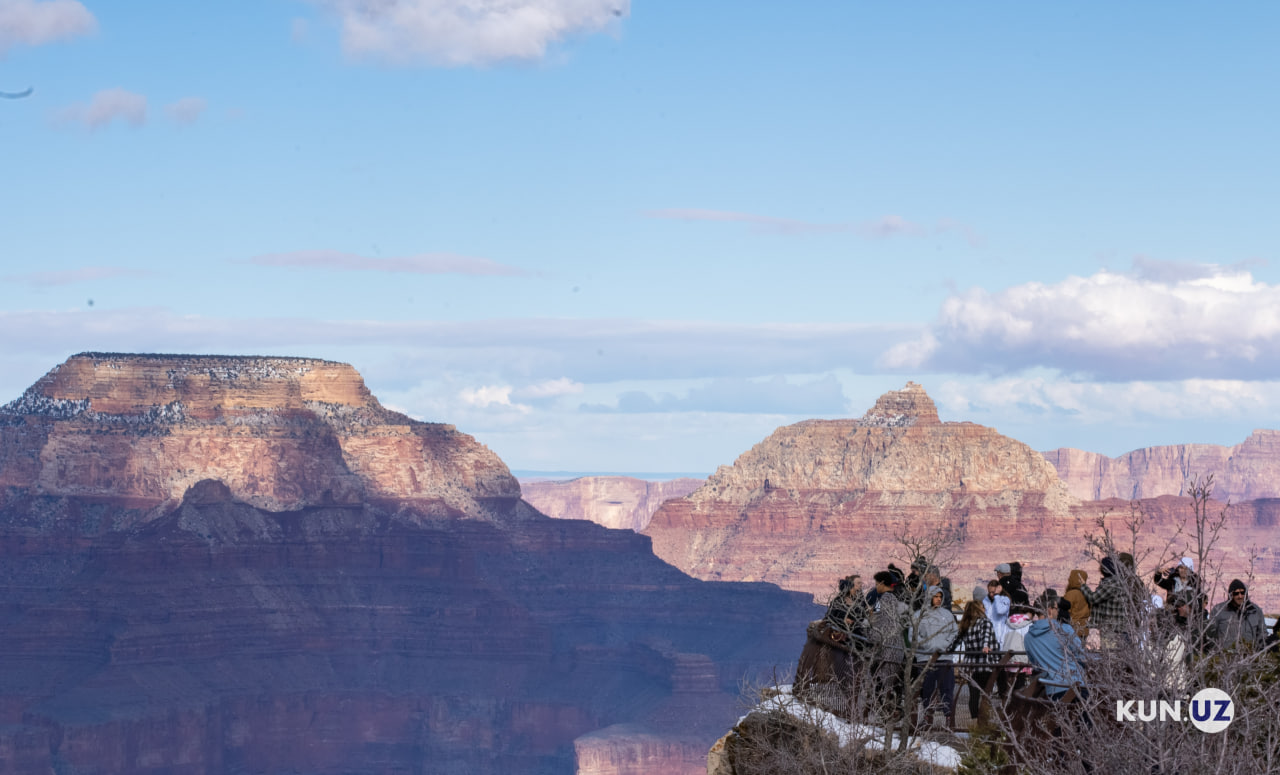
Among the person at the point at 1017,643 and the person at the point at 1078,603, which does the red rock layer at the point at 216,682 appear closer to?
the person at the point at 1017,643

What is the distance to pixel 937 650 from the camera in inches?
1055

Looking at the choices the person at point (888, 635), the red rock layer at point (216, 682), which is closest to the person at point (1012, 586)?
the person at point (888, 635)

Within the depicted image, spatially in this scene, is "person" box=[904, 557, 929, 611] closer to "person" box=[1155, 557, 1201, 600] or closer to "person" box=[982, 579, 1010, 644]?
"person" box=[982, 579, 1010, 644]

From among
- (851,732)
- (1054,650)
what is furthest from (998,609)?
(1054,650)

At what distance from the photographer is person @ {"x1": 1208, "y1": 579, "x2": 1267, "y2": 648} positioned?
78.8 ft

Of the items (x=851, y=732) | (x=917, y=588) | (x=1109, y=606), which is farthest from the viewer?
(x=851, y=732)

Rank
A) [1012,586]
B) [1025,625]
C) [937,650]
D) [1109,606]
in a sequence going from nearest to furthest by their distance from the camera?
[1109,606] < [937,650] < [1025,625] < [1012,586]

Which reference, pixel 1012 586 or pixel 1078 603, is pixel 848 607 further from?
pixel 1078 603

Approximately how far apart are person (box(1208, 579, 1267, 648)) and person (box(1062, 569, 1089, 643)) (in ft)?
4.84

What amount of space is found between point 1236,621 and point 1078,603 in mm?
1849

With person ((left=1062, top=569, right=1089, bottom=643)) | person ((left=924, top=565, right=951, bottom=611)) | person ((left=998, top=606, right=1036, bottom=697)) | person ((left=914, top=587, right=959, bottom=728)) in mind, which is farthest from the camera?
person ((left=924, top=565, right=951, bottom=611))

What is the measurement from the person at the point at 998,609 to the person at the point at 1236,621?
12.9ft

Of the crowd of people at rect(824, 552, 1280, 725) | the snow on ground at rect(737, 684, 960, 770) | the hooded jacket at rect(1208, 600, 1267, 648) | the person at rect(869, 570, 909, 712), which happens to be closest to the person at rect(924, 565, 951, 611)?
the crowd of people at rect(824, 552, 1280, 725)

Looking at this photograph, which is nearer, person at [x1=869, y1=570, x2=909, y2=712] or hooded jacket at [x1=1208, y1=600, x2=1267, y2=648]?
hooded jacket at [x1=1208, y1=600, x2=1267, y2=648]
